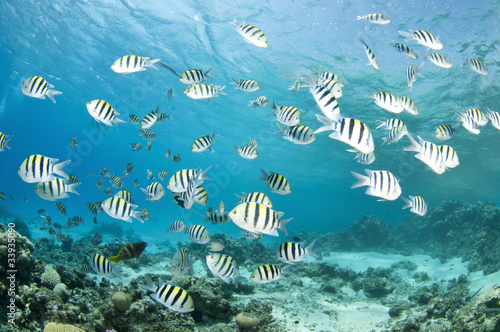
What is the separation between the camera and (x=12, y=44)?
83.8 ft

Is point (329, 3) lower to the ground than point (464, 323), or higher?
higher

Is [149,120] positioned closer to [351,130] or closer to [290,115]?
[290,115]

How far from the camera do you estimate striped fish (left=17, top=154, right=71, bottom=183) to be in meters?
3.96

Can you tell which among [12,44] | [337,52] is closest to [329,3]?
[337,52]

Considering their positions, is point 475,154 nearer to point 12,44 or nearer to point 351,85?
point 351,85

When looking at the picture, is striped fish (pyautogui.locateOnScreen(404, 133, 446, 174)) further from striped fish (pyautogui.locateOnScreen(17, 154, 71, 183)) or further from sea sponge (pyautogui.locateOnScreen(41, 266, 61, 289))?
sea sponge (pyautogui.locateOnScreen(41, 266, 61, 289))

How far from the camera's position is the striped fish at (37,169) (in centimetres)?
396

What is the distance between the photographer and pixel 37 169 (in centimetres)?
399

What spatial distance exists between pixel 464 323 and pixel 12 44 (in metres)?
37.6

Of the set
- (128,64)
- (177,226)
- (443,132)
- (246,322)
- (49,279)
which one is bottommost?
(49,279)

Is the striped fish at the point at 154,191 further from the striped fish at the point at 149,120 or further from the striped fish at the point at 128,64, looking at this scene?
the striped fish at the point at 128,64

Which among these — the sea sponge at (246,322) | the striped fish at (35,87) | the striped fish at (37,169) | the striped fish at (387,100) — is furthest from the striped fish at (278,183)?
the striped fish at (35,87)

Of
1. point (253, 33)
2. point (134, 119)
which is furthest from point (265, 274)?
point (134, 119)

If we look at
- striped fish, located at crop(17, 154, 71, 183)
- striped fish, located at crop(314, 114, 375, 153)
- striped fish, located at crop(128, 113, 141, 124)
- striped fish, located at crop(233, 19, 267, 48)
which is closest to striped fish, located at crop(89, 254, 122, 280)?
striped fish, located at crop(17, 154, 71, 183)
